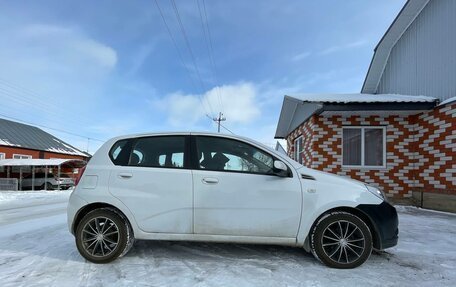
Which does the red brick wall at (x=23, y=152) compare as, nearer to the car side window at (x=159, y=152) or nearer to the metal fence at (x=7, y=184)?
the metal fence at (x=7, y=184)

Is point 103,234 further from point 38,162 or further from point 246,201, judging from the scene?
point 38,162

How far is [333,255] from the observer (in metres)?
3.99

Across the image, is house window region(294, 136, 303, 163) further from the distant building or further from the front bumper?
the distant building

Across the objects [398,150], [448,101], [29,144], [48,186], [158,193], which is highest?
[448,101]

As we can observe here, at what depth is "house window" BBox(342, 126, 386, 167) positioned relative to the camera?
10.8m

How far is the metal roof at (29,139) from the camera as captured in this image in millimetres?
31691

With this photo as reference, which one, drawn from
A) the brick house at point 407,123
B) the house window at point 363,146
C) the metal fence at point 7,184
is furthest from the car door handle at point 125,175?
the metal fence at point 7,184

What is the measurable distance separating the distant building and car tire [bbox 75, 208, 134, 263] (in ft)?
104

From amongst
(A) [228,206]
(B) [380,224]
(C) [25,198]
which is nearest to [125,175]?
(A) [228,206]

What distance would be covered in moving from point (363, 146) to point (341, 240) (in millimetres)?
7572

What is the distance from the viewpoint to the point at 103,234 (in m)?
4.16


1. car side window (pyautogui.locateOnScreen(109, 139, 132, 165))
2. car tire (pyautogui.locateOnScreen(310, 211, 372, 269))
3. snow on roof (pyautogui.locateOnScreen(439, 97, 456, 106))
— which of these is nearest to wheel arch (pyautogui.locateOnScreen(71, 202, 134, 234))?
car side window (pyautogui.locateOnScreen(109, 139, 132, 165))

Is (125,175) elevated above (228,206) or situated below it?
above

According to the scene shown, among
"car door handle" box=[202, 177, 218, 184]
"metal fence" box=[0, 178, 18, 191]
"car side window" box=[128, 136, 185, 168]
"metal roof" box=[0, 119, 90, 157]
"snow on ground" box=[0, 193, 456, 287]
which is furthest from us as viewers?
"metal roof" box=[0, 119, 90, 157]
